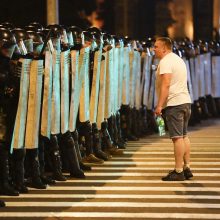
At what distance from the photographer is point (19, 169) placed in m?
8.89

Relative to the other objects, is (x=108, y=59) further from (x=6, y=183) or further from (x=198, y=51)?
(x=198, y=51)

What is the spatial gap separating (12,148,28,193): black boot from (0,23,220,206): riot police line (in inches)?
0.5

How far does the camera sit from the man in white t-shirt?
9344mm

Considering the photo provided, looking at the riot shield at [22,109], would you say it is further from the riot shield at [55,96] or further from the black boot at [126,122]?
the black boot at [126,122]

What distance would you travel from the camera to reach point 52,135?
9656 millimetres

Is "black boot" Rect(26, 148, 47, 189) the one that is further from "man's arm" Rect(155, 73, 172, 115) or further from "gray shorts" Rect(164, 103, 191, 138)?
"gray shorts" Rect(164, 103, 191, 138)

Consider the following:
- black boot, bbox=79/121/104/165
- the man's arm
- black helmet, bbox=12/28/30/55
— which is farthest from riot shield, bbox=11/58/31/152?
black boot, bbox=79/121/104/165

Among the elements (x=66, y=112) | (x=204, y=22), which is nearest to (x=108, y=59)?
(x=66, y=112)

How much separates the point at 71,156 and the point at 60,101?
856mm

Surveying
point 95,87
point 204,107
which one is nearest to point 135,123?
point 95,87

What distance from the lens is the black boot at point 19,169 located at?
350 inches

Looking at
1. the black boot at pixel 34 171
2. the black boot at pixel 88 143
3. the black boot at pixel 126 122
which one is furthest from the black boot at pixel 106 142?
the black boot at pixel 34 171

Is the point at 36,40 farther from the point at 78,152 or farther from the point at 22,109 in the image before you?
the point at 78,152

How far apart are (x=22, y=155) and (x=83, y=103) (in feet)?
6.55
